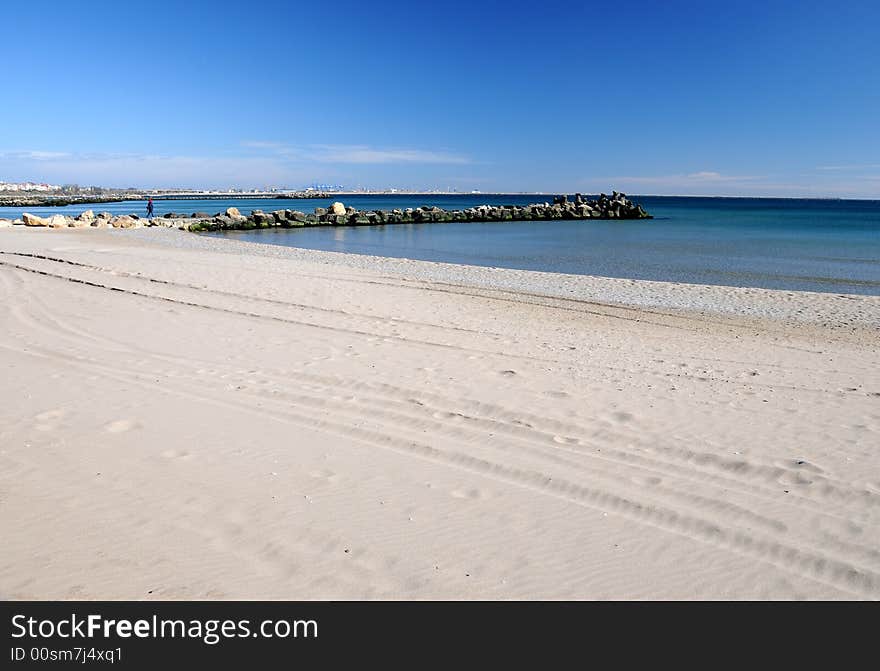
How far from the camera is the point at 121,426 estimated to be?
17.5 feet

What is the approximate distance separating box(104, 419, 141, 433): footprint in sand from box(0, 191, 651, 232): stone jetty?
124ft

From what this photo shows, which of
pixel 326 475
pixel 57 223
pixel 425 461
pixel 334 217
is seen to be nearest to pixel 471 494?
pixel 425 461

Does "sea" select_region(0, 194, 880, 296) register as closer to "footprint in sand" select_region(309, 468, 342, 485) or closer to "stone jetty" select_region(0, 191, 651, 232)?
"stone jetty" select_region(0, 191, 651, 232)

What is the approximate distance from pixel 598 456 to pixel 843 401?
137 inches

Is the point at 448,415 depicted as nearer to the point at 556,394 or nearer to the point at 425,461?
the point at 425,461

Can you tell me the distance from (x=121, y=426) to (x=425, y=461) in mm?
2635

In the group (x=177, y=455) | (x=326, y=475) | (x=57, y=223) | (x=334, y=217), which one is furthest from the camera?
(x=334, y=217)

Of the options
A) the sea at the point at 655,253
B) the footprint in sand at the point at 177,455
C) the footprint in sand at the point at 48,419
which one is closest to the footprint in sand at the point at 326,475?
the footprint in sand at the point at 177,455

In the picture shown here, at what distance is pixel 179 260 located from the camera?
19.6 metres

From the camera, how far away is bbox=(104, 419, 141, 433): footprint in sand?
207 inches

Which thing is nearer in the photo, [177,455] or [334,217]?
[177,455]

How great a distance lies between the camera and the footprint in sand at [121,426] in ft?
17.2
